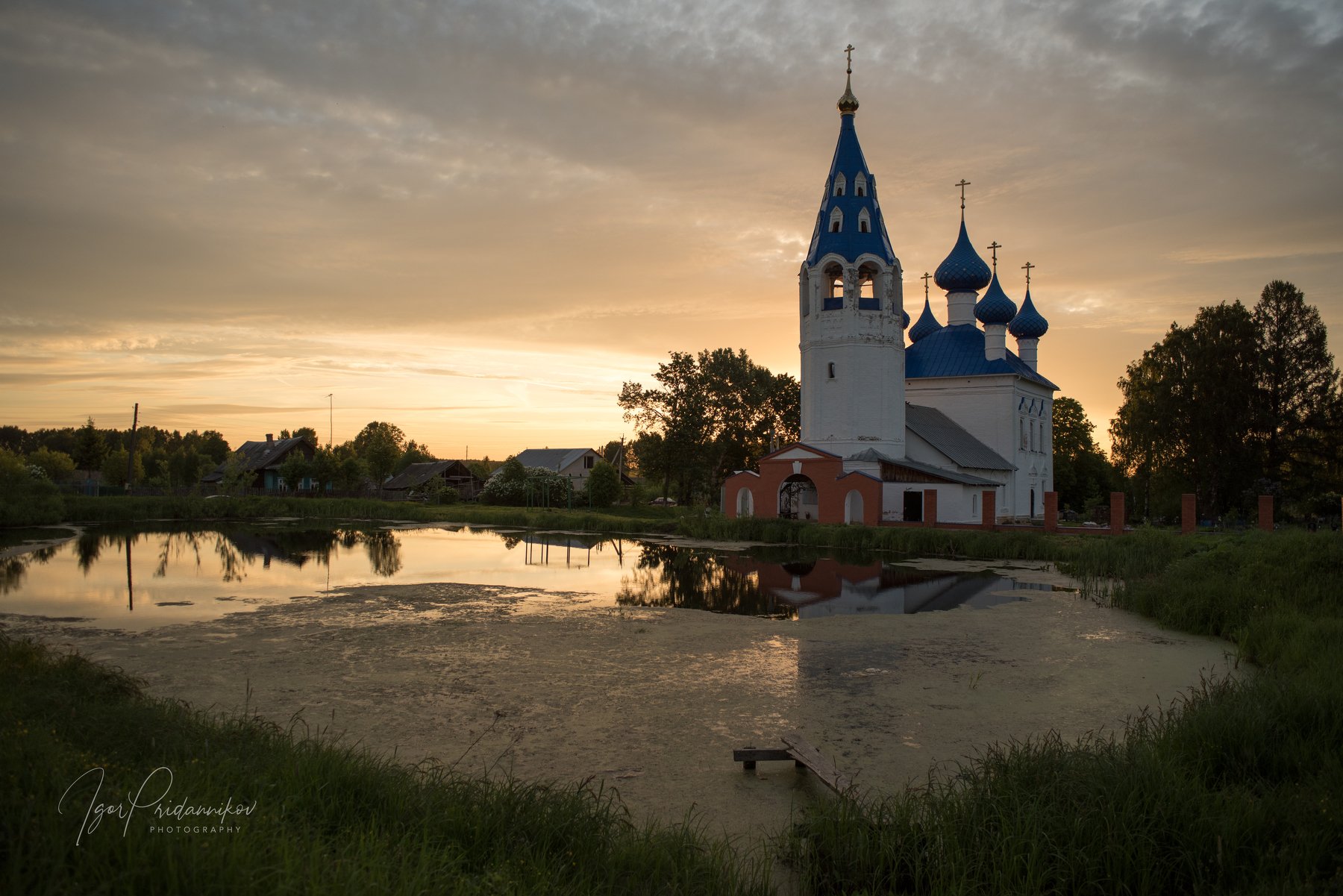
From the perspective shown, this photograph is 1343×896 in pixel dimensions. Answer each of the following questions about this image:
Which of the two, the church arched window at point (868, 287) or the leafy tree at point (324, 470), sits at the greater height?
the church arched window at point (868, 287)

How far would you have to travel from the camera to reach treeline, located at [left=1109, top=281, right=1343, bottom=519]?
31344 mm

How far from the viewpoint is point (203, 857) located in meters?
3.03

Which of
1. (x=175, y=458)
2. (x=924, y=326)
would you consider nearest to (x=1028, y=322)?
(x=924, y=326)

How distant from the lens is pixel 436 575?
716 inches

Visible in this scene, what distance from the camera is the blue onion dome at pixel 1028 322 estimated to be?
4184 cm

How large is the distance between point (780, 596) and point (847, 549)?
420 inches

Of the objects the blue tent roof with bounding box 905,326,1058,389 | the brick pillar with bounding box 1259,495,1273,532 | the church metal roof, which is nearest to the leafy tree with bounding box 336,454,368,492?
the blue tent roof with bounding box 905,326,1058,389

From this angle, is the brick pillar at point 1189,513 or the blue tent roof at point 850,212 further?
the blue tent roof at point 850,212

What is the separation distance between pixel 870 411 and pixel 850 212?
759 centimetres

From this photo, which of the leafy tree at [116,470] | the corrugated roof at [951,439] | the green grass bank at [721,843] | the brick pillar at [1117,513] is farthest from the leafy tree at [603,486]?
the leafy tree at [116,470]

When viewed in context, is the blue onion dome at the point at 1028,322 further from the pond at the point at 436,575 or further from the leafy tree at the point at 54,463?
the leafy tree at the point at 54,463

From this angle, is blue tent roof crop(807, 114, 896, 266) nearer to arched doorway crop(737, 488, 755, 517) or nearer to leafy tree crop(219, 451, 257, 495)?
arched doorway crop(737, 488, 755, 517)

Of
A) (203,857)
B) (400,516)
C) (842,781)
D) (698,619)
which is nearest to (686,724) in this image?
(842,781)

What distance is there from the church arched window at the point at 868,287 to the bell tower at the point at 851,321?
0.03 metres
